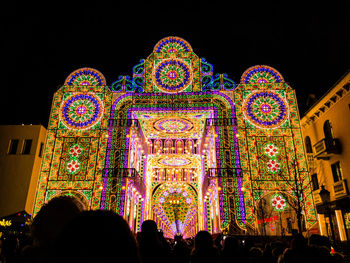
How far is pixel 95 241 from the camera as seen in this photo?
1187 mm

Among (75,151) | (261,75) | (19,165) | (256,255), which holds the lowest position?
(256,255)

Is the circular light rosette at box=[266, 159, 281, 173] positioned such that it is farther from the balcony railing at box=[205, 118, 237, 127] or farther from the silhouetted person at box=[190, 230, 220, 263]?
the silhouetted person at box=[190, 230, 220, 263]

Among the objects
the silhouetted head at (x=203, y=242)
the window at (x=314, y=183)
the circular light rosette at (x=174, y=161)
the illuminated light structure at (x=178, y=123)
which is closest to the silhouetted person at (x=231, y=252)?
the silhouetted head at (x=203, y=242)

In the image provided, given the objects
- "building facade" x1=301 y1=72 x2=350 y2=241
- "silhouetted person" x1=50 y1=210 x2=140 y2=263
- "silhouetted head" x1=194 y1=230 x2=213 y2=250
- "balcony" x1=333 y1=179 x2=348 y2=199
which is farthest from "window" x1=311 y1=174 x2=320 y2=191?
"silhouetted person" x1=50 y1=210 x2=140 y2=263

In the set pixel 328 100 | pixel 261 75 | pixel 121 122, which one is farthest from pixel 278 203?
pixel 121 122

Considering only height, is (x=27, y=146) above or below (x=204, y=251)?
above

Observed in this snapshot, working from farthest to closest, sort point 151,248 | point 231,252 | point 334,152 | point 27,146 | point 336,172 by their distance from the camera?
point 27,146 → point 336,172 → point 334,152 → point 231,252 → point 151,248

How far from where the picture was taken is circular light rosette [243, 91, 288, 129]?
64.7ft

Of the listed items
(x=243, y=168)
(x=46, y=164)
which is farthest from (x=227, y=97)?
(x=46, y=164)

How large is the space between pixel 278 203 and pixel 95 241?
18852 mm

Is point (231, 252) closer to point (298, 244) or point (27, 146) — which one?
point (298, 244)

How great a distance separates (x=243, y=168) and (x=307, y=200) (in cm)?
455

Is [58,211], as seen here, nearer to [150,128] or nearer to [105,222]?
[105,222]

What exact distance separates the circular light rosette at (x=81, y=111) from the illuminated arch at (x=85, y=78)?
105cm
